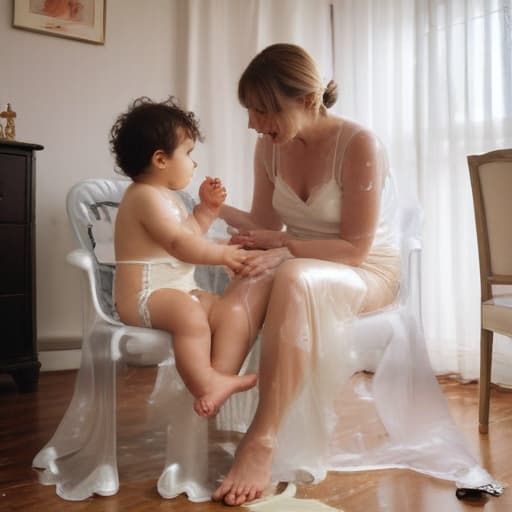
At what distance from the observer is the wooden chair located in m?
2.00

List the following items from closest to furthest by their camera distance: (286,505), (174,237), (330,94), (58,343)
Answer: (286,505) < (174,237) < (330,94) < (58,343)

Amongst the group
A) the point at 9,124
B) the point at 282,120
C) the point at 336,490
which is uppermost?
the point at 9,124

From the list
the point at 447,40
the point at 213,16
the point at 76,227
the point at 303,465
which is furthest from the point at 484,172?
the point at 213,16

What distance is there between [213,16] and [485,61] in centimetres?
123

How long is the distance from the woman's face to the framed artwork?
1.66 metres

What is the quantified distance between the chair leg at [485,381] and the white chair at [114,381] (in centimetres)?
39

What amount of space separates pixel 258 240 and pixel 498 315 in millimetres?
811

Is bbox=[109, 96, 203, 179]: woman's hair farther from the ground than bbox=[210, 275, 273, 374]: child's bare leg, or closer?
Answer: farther from the ground

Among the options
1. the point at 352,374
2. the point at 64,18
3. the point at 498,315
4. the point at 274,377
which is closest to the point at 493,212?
→ the point at 498,315

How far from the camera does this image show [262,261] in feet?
5.02

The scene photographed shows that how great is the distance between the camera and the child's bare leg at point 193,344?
1361 mm

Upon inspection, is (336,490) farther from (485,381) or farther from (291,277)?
(485,381)

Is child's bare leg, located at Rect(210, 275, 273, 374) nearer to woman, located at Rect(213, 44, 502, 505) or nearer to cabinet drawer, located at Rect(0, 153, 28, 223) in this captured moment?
woman, located at Rect(213, 44, 502, 505)

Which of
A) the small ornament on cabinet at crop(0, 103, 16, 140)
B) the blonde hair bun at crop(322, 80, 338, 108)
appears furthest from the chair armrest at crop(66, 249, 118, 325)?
the small ornament on cabinet at crop(0, 103, 16, 140)
